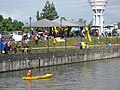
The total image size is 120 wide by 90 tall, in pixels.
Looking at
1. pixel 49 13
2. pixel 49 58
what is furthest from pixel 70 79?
pixel 49 13

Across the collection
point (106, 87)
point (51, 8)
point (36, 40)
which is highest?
point (51, 8)

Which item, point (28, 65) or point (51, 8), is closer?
point (28, 65)

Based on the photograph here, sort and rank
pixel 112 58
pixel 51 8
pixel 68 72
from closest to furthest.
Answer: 1. pixel 68 72
2. pixel 112 58
3. pixel 51 8

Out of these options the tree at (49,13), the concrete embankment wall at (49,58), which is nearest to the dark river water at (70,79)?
the concrete embankment wall at (49,58)

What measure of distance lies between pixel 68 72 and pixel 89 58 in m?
20.2

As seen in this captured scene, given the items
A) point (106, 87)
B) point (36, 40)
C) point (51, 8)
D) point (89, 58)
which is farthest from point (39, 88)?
point (51, 8)

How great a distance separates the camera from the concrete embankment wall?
207 ft

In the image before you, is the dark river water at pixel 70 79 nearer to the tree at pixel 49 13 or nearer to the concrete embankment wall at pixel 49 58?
the concrete embankment wall at pixel 49 58

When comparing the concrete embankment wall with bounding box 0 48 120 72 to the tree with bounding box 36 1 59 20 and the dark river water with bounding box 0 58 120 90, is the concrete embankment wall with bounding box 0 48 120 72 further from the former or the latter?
the tree with bounding box 36 1 59 20

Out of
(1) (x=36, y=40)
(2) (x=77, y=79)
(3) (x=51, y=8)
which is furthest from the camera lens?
(3) (x=51, y=8)

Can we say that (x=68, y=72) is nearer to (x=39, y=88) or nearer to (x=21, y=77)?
(x=21, y=77)

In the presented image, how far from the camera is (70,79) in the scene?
57.4 metres

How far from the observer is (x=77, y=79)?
5759 cm

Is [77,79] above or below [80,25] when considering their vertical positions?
below
